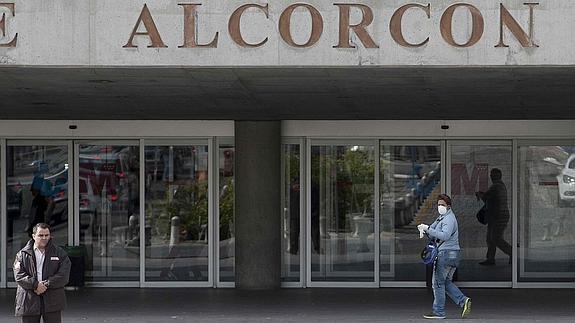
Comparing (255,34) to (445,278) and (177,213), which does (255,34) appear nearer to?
(445,278)

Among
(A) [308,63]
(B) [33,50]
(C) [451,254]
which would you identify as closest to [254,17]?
(A) [308,63]

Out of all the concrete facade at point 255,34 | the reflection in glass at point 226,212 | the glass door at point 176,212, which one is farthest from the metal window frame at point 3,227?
the concrete facade at point 255,34

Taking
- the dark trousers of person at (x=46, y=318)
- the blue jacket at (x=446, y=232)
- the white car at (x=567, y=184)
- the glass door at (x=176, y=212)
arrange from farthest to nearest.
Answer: the glass door at (x=176, y=212) < the white car at (x=567, y=184) < the blue jacket at (x=446, y=232) < the dark trousers of person at (x=46, y=318)

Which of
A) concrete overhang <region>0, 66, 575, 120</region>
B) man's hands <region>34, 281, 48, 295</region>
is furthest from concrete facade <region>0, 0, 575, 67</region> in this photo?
man's hands <region>34, 281, 48, 295</region>

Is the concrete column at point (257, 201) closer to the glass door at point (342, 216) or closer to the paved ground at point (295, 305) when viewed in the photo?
the paved ground at point (295, 305)

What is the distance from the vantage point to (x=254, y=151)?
15.1 metres

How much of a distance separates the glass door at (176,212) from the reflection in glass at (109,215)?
0.77 ft

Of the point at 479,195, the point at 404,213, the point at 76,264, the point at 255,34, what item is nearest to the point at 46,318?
the point at 255,34

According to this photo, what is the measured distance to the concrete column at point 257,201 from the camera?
49.6 feet

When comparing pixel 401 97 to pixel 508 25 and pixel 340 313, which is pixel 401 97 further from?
pixel 340 313

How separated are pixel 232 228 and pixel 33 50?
19.4ft

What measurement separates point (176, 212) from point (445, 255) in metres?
5.11

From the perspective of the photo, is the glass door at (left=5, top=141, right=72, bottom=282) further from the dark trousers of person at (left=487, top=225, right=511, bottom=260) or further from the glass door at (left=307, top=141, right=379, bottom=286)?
the dark trousers of person at (left=487, top=225, right=511, bottom=260)

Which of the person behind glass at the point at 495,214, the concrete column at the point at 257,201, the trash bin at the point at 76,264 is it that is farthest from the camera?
the person behind glass at the point at 495,214
